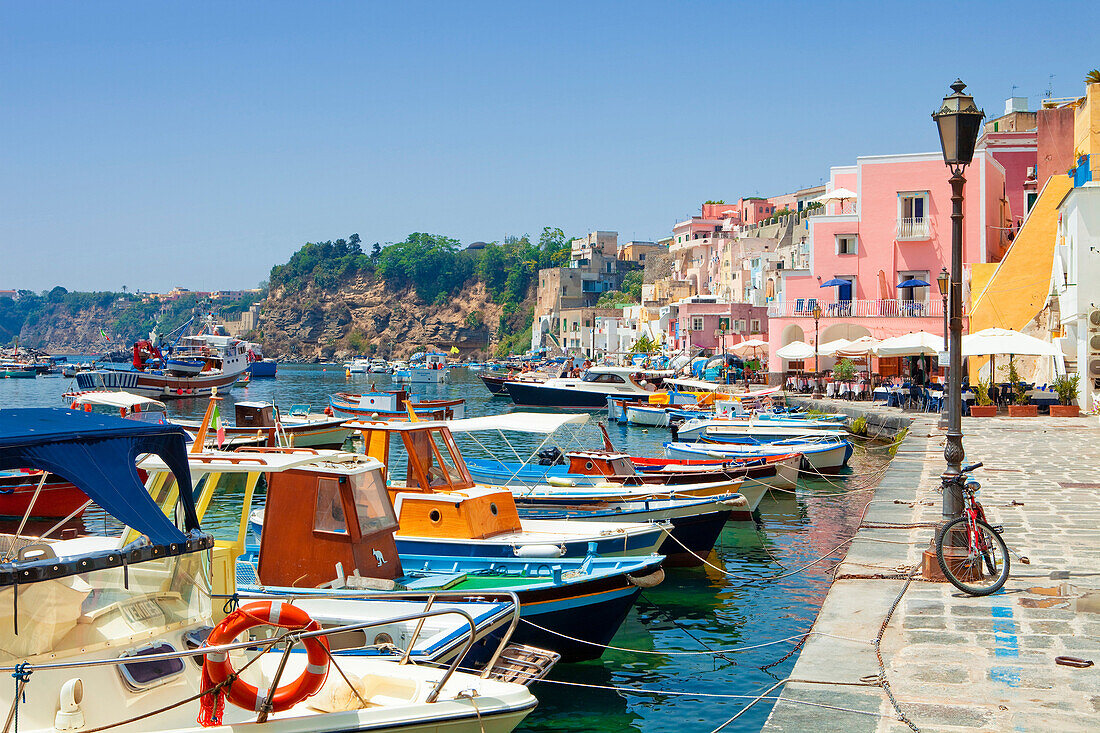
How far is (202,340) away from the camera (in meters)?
97.6

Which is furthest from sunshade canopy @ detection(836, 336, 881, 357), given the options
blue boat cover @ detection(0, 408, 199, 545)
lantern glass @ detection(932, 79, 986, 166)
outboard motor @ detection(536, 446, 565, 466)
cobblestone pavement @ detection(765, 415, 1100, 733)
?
blue boat cover @ detection(0, 408, 199, 545)

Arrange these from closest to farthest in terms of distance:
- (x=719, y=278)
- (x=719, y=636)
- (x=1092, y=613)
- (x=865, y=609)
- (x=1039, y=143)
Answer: (x=1092, y=613) < (x=865, y=609) < (x=719, y=636) < (x=1039, y=143) < (x=719, y=278)

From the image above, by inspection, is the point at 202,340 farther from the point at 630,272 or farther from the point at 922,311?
the point at 922,311

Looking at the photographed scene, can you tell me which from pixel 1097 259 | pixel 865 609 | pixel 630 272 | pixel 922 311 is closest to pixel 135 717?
pixel 865 609

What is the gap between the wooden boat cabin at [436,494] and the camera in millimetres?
12250

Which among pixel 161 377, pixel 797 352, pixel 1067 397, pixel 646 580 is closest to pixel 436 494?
pixel 646 580

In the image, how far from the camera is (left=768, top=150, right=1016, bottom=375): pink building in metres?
45.0

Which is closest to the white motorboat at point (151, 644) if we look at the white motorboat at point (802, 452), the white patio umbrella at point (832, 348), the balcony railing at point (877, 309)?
the white motorboat at point (802, 452)

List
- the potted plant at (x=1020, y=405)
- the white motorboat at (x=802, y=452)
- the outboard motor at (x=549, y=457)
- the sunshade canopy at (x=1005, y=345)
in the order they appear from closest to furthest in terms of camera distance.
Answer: the outboard motor at (x=549, y=457), the white motorboat at (x=802, y=452), the sunshade canopy at (x=1005, y=345), the potted plant at (x=1020, y=405)

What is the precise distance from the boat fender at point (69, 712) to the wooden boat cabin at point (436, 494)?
6.50 meters

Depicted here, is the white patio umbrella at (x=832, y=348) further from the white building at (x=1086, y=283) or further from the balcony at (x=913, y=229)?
the white building at (x=1086, y=283)

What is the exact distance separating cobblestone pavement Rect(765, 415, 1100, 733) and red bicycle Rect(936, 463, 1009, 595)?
7.3 inches

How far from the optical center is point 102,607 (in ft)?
20.2

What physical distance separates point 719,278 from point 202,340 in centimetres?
5112
